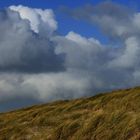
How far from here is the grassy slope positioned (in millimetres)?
45906

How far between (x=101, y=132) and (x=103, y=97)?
35.7 ft

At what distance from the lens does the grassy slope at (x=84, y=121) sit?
151 ft

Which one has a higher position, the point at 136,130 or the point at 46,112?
the point at 46,112

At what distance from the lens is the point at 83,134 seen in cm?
4712

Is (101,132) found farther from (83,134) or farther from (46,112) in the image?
(46,112)

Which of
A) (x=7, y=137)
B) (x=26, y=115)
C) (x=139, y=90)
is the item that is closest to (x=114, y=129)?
(x=139, y=90)

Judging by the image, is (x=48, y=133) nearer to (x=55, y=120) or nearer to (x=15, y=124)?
(x=55, y=120)

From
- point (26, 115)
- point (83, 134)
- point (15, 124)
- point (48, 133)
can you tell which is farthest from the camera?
point (26, 115)

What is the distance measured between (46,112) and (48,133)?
9353mm

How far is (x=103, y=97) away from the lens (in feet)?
186

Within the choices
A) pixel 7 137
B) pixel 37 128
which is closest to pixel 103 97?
pixel 37 128

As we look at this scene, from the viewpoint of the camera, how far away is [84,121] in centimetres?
5016

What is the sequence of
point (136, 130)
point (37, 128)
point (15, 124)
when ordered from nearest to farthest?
point (136, 130) → point (37, 128) → point (15, 124)

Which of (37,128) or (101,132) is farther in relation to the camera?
(37,128)
